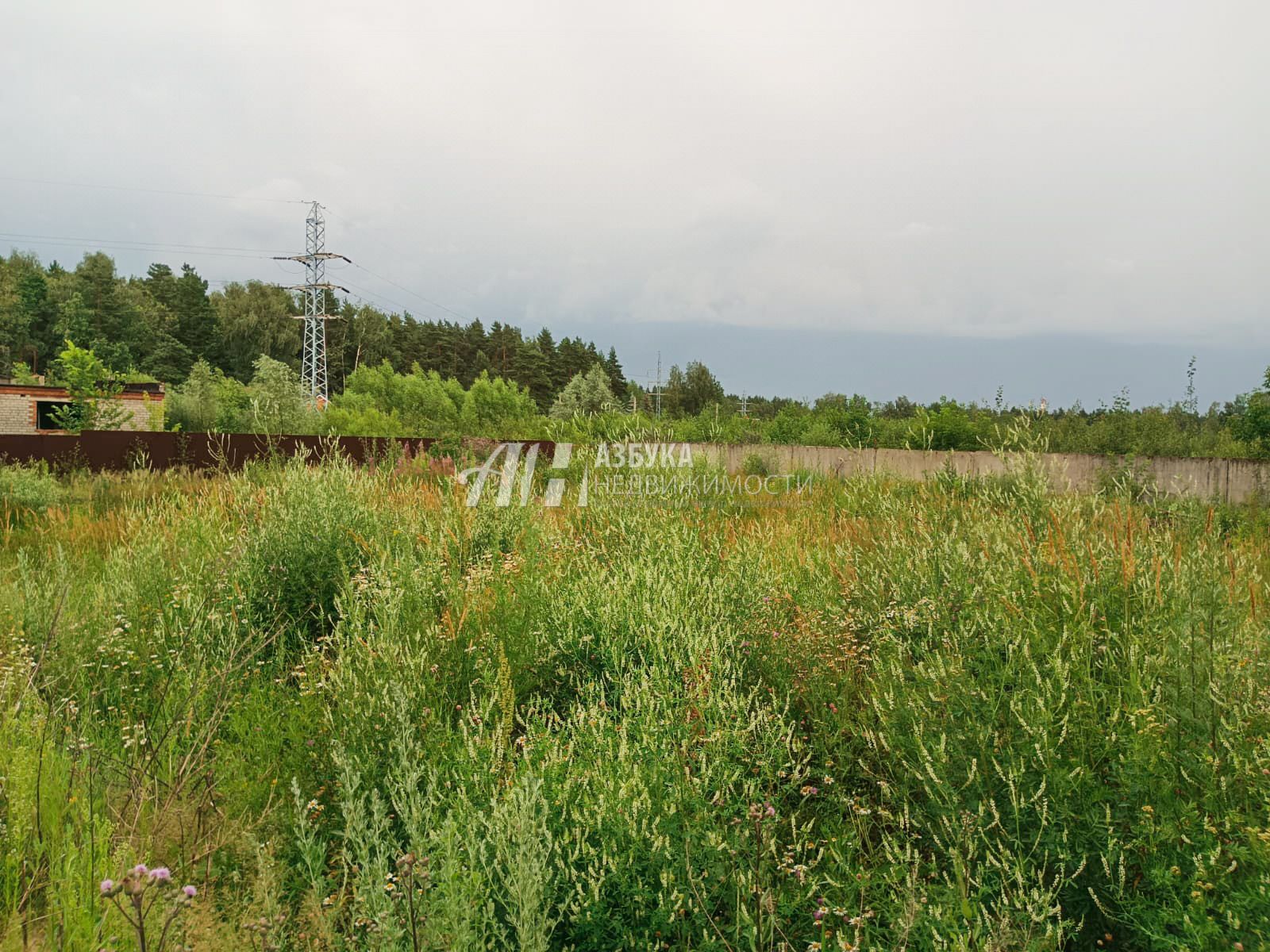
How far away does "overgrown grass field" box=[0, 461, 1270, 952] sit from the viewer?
206 centimetres

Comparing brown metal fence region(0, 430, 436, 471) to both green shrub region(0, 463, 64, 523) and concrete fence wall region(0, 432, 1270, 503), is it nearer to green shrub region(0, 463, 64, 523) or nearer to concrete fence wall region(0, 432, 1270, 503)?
concrete fence wall region(0, 432, 1270, 503)

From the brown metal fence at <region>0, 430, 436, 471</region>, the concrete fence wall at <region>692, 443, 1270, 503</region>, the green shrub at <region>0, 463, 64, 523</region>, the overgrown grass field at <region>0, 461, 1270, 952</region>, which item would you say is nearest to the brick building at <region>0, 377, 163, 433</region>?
the brown metal fence at <region>0, 430, 436, 471</region>

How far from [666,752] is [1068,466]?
9133mm

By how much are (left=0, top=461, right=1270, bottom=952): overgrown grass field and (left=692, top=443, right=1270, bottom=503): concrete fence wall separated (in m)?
5.25

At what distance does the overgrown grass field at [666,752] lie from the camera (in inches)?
81.2

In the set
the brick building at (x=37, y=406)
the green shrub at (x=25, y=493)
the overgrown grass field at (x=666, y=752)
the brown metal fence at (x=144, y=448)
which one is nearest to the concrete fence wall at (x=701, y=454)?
the brown metal fence at (x=144, y=448)

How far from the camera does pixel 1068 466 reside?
9.89 m

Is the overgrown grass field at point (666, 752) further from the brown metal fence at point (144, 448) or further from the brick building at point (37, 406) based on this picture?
the brick building at point (37, 406)

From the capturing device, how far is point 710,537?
6066 mm

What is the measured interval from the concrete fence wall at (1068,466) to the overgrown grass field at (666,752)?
207 inches

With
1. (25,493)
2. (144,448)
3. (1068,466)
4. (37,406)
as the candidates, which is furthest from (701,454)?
(37,406)

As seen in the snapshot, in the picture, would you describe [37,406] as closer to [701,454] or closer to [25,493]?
[25,493]

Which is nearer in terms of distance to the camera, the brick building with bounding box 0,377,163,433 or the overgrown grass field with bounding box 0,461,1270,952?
the overgrown grass field with bounding box 0,461,1270,952

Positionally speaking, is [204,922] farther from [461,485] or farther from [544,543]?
[461,485]
